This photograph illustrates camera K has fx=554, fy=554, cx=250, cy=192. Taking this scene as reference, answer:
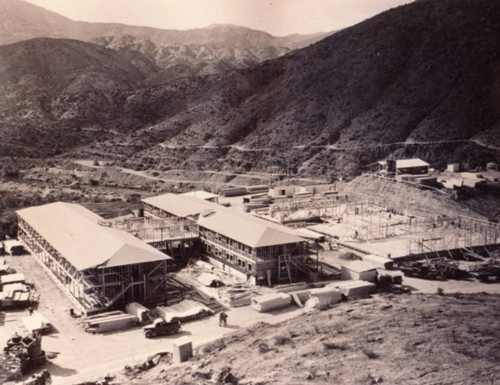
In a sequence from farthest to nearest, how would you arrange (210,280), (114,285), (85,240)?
(210,280), (85,240), (114,285)

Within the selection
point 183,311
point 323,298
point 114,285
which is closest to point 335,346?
point 323,298

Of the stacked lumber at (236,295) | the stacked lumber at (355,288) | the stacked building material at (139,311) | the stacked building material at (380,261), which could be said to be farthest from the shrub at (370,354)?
the stacked building material at (380,261)

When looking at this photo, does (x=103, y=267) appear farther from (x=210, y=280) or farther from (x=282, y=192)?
(x=282, y=192)

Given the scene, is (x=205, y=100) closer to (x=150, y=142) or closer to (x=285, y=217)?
(x=150, y=142)

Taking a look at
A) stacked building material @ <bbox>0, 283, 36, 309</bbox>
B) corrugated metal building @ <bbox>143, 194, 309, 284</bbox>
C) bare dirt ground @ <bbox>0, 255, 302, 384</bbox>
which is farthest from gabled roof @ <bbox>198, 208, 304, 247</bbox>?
stacked building material @ <bbox>0, 283, 36, 309</bbox>

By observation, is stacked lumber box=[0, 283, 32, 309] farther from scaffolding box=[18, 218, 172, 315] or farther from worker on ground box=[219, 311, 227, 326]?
worker on ground box=[219, 311, 227, 326]
